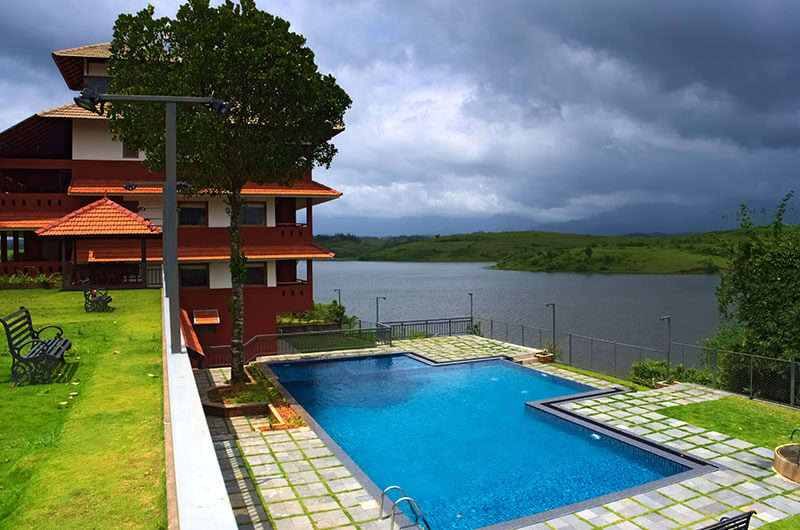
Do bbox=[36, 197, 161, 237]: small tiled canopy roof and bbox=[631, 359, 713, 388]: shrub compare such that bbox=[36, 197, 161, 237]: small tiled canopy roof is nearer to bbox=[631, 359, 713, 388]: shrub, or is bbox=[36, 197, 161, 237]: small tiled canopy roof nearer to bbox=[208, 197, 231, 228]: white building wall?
bbox=[208, 197, 231, 228]: white building wall

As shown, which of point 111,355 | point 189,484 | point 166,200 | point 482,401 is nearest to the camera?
point 189,484

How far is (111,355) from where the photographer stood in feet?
38.5

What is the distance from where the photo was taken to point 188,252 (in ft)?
82.9

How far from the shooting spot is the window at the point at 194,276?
26156 mm

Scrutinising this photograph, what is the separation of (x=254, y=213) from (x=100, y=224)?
766cm

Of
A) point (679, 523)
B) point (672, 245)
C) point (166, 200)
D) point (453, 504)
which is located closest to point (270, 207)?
point (166, 200)

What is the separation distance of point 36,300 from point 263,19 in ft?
40.0

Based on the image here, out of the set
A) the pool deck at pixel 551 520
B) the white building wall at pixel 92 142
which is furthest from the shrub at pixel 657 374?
the white building wall at pixel 92 142

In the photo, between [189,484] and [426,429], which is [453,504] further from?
[189,484]

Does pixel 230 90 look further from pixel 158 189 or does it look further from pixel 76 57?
pixel 76 57

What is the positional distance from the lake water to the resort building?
16.5m

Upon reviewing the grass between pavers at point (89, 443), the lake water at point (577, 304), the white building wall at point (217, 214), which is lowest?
the lake water at point (577, 304)

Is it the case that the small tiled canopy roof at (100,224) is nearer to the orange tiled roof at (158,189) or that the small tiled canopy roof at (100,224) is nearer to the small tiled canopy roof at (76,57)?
the orange tiled roof at (158,189)

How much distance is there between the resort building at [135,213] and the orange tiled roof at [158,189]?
5cm
